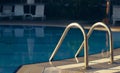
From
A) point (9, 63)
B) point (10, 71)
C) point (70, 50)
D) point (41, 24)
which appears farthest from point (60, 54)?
point (41, 24)

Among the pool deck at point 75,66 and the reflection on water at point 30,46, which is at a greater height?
the pool deck at point 75,66

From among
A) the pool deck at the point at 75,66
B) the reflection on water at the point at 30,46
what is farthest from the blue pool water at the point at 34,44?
the pool deck at the point at 75,66

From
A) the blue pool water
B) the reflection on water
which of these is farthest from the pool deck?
the reflection on water

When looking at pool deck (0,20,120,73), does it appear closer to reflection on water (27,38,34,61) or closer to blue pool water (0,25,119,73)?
blue pool water (0,25,119,73)

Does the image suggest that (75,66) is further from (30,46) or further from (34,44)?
(34,44)

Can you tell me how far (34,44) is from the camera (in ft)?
50.1

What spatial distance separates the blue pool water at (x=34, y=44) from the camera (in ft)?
39.1

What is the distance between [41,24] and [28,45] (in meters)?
6.04

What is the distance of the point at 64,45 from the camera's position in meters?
14.9

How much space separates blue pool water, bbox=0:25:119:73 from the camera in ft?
39.1

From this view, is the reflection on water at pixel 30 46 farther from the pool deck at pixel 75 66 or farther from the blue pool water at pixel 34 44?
the pool deck at pixel 75 66

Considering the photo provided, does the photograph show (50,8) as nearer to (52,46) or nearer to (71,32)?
(71,32)

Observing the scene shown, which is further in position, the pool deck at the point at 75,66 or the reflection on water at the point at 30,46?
the reflection on water at the point at 30,46

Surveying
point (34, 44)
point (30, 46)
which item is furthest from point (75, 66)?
point (34, 44)
